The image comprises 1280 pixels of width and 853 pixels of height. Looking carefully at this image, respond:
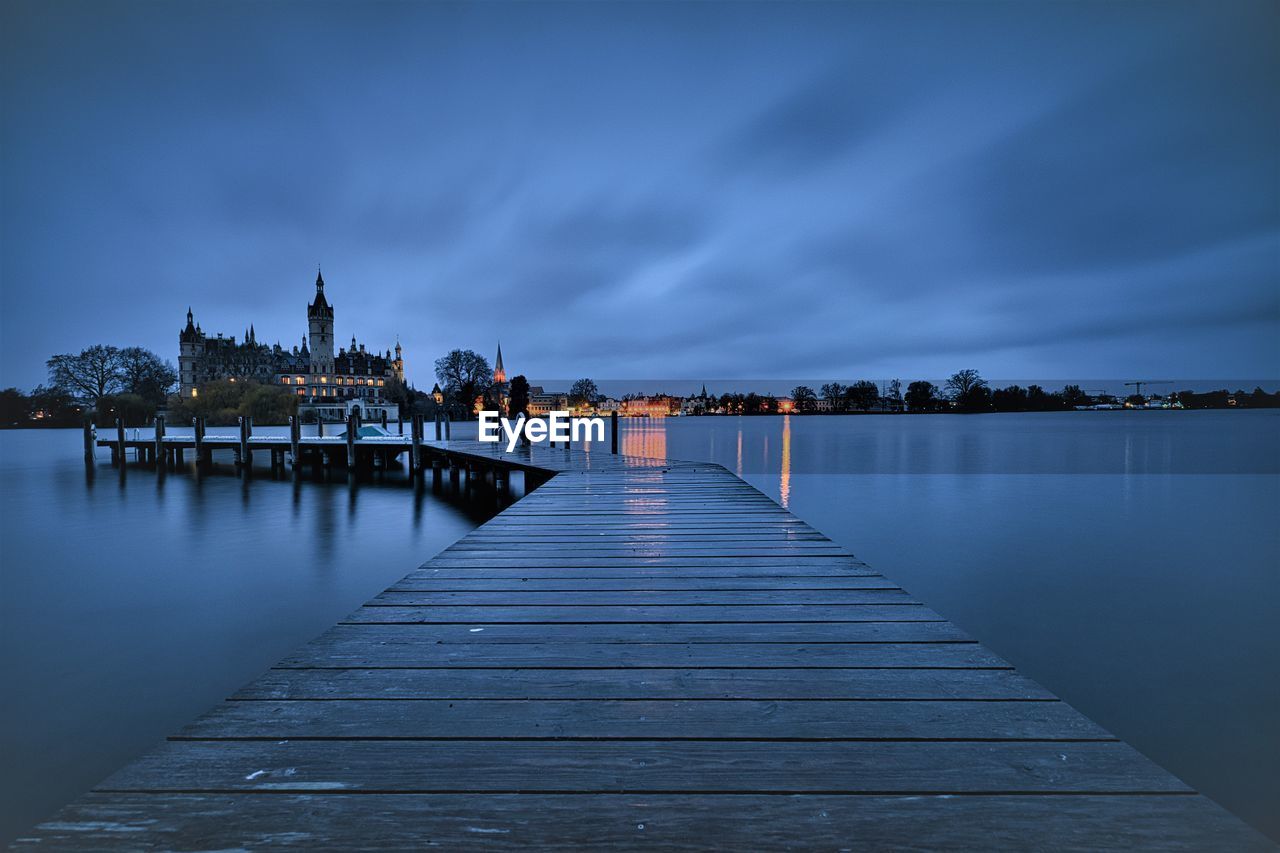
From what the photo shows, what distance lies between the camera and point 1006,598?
962 centimetres

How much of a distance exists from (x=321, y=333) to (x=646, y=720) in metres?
122

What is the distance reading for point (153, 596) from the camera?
32.6 ft

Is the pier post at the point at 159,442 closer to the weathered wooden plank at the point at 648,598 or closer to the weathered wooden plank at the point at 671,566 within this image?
the weathered wooden plank at the point at 671,566

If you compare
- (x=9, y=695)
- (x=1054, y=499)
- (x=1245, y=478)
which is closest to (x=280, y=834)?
(x=9, y=695)

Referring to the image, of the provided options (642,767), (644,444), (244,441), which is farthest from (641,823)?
(644,444)

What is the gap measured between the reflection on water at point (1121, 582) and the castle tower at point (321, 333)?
343ft

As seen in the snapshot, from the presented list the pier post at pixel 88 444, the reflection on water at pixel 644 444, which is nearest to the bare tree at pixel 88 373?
the pier post at pixel 88 444

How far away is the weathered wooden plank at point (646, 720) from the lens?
2225 millimetres

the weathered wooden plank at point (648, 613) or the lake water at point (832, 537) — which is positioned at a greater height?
the weathered wooden plank at point (648, 613)

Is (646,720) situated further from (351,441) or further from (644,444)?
(644,444)

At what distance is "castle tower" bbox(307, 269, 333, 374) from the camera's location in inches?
4193

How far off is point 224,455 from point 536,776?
44846mm

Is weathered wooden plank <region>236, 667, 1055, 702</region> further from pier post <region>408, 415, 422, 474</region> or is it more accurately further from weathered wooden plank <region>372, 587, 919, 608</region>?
pier post <region>408, 415, 422, 474</region>

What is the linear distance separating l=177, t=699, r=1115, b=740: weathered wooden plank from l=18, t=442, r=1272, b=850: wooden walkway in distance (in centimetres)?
1
